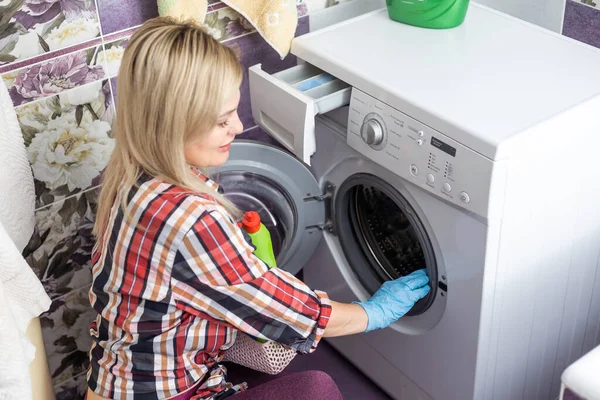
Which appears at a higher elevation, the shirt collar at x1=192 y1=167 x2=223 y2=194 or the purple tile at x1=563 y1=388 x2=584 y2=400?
the shirt collar at x1=192 y1=167 x2=223 y2=194

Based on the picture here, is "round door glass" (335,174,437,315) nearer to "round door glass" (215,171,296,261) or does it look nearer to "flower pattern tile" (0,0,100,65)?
"round door glass" (215,171,296,261)

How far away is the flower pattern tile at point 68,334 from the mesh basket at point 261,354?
0.52 metres

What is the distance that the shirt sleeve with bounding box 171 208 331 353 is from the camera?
1.50m

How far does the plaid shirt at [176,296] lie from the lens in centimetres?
150

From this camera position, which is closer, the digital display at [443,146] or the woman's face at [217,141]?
the woman's face at [217,141]

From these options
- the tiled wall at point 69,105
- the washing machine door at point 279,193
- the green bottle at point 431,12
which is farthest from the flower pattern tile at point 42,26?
the green bottle at point 431,12

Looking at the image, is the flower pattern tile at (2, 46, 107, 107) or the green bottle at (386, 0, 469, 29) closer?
the flower pattern tile at (2, 46, 107, 107)

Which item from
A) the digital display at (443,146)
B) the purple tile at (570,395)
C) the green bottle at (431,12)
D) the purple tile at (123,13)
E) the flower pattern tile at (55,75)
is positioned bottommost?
the purple tile at (570,395)

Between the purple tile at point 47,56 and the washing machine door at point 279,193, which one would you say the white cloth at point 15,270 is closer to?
the purple tile at point 47,56

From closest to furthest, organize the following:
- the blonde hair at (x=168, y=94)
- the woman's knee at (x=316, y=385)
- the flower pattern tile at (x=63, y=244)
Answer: the blonde hair at (x=168, y=94) < the woman's knee at (x=316, y=385) < the flower pattern tile at (x=63, y=244)

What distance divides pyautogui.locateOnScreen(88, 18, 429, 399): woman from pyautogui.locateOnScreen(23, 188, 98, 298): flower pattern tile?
19.5 inches

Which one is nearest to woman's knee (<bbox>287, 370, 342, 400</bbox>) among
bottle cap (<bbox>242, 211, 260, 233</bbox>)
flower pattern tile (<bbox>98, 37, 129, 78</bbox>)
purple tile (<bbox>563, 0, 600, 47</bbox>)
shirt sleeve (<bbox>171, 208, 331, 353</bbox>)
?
shirt sleeve (<bbox>171, 208, 331, 353</bbox>)

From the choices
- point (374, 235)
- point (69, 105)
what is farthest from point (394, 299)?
point (69, 105)

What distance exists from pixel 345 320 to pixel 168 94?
0.66 meters
